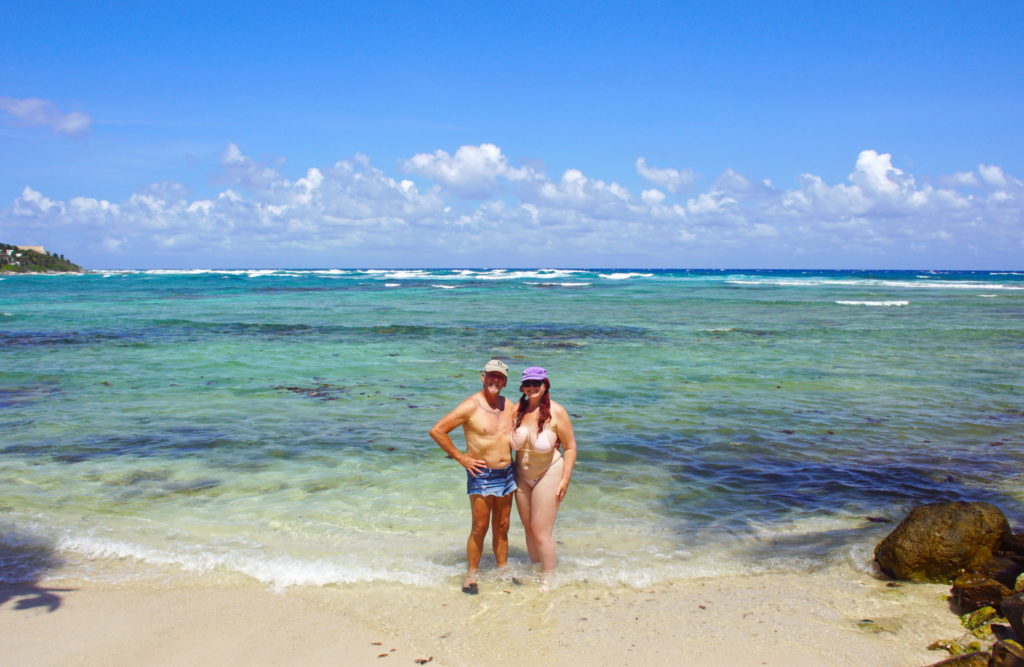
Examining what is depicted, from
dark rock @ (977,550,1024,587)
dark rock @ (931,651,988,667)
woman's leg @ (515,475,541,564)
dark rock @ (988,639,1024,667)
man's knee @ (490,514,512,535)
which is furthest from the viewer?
man's knee @ (490,514,512,535)

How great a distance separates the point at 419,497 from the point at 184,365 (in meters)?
11.2

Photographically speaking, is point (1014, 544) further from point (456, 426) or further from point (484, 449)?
point (456, 426)

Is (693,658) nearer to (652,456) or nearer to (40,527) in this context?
(652,456)

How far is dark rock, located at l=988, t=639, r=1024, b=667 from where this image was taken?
13.0 feet

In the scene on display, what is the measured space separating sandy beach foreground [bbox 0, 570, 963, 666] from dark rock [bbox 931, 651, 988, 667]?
1.30 feet

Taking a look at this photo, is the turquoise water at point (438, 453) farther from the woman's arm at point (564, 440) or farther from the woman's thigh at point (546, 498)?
the woman's arm at point (564, 440)

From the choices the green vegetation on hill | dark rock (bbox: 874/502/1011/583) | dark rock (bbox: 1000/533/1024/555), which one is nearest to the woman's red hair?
dark rock (bbox: 874/502/1011/583)

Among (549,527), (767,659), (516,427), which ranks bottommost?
(767,659)

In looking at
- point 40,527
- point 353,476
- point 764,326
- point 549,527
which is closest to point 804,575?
point 549,527

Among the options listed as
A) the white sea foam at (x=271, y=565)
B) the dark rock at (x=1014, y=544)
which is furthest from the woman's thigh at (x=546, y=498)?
the dark rock at (x=1014, y=544)

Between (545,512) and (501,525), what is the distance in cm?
41

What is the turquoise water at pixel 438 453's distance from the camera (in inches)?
252

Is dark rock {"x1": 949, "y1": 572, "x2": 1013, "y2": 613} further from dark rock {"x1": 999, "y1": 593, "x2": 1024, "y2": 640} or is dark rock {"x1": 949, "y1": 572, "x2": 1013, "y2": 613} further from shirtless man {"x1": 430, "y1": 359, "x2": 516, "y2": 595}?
shirtless man {"x1": 430, "y1": 359, "x2": 516, "y2": 595}

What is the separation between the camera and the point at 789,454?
9.44m
